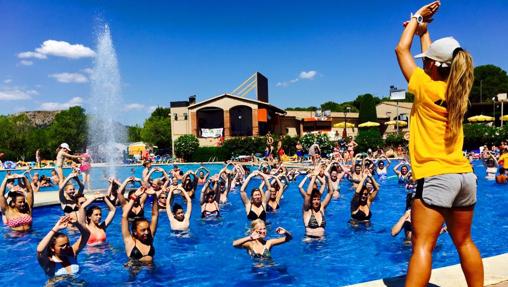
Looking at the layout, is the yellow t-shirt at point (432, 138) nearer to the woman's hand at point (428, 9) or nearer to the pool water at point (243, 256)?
the woman's hand at point (428, 9)

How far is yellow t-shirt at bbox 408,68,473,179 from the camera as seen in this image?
9.08 feet

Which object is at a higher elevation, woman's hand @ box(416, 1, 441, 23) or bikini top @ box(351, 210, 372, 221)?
woman's hand @ box(416, 1, 441, 23)

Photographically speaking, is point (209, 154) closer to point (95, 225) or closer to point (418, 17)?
point (95, 225)

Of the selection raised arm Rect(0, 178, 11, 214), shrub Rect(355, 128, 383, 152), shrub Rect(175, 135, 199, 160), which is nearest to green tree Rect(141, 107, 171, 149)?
shrub Rect(175, 135, 199, 160)

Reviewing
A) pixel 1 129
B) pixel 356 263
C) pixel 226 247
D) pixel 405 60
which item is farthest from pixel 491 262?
pixel 1 129

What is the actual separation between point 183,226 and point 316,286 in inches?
154

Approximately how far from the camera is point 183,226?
895cm

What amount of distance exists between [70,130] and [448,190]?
54.7 meters

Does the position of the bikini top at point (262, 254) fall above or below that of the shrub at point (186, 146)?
below

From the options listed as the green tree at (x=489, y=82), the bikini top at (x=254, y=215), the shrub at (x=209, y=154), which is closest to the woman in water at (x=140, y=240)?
the bikini top at (x=254, y=215)

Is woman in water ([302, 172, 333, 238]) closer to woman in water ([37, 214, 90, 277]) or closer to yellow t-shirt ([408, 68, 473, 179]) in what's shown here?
woman in water ([37, 214, 90, 277])

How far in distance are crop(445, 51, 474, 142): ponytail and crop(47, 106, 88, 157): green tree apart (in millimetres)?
52426

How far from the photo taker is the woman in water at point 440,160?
2725mm

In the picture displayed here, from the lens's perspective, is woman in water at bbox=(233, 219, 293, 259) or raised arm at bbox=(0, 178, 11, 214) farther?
raised arm at bbox=(0, 178, 11, 214)
